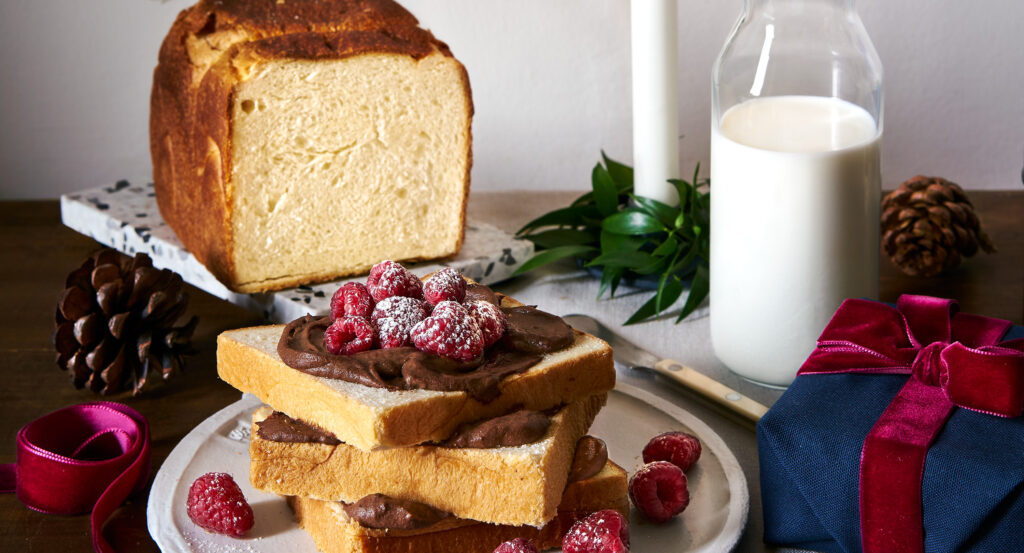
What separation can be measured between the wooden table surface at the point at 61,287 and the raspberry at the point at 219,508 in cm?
9

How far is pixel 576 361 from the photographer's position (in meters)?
1.20

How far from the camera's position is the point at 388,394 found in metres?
1.07

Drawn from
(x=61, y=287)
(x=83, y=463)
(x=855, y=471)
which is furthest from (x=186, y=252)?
(x=855, y=471)

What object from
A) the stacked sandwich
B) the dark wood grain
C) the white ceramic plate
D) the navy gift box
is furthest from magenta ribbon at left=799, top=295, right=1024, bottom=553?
the dark wood grain

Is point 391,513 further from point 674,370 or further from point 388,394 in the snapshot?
point 674,370

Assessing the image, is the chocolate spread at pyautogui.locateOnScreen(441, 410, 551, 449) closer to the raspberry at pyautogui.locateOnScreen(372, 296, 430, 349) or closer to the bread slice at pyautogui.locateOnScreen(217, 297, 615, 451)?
the bread slice at pyautogui.locateOnScreen(217, 297, 615, 451)

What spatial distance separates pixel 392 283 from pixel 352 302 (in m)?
0.05

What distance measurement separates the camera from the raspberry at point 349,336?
45.1 inches

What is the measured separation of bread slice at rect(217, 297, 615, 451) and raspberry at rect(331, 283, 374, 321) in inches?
3.3

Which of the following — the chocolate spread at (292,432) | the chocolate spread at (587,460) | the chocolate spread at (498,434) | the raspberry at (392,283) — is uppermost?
the raspberry at (392,283)

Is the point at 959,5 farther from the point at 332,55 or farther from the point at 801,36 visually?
the point at 332,55

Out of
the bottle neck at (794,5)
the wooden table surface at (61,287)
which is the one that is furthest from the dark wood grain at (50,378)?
the bottle neck at (794,5)

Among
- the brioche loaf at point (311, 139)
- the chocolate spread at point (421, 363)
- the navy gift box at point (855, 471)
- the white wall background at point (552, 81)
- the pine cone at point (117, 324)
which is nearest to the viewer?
the navy gift box at point (855, 471)

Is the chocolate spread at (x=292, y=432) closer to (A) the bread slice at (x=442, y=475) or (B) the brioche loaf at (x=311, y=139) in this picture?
(A) the bread slice at (x=442, y=475)
